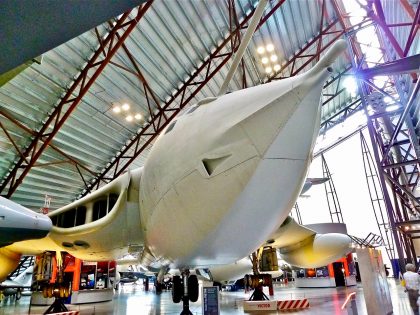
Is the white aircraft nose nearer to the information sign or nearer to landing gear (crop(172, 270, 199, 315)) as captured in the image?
the information sign

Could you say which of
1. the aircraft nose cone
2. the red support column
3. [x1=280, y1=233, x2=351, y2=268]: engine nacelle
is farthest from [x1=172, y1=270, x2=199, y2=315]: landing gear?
the red support column

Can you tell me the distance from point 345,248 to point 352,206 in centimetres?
2689

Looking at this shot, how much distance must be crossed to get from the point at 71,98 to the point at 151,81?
4.15 metres

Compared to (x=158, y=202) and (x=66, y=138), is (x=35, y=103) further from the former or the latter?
(x=158, y=202)

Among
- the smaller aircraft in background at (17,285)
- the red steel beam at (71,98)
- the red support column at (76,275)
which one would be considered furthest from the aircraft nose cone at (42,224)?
the smaller aircraft in background at (17,285)

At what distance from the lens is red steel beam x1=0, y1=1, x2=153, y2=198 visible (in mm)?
12906

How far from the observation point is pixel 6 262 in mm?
8555

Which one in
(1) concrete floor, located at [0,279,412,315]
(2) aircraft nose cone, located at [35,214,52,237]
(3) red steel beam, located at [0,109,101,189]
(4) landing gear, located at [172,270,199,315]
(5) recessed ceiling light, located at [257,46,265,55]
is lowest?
(1) concrete floor, located at [0,279,412,315]

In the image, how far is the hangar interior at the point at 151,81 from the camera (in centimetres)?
1315

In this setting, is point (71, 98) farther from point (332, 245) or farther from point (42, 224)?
point (332, 245)

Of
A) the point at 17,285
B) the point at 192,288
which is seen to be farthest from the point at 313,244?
the point at 17,285

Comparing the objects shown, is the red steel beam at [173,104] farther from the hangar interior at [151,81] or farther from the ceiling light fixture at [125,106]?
the ceiling light fixture at [125,106]

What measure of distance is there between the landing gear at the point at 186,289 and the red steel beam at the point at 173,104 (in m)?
12.1

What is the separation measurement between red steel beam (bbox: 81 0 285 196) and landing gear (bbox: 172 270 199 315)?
1212 centimetres
